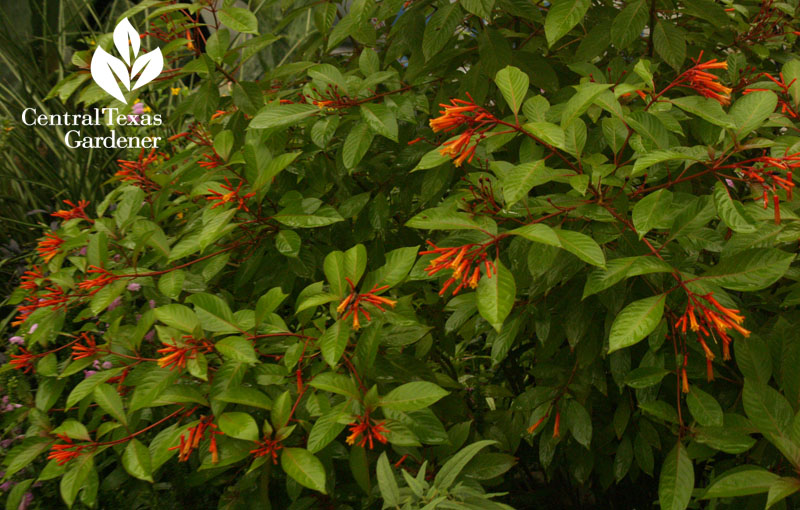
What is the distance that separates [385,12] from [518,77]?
15.7 inches

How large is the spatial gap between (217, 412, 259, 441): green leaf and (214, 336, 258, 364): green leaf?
0.35 ft

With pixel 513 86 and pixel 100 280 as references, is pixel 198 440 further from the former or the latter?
pixel 513 86

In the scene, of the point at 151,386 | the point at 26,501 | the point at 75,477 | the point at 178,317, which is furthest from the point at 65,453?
the point at 26,501

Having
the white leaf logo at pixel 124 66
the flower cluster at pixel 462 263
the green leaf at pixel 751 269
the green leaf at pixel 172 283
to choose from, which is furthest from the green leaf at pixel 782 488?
the white leaf logo at pixel 124 66

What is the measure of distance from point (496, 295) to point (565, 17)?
51cm

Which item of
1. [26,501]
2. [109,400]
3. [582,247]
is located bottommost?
[26,501]

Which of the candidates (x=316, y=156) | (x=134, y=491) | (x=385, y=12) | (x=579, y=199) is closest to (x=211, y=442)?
(x=134, y=491)

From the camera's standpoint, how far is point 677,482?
1087 mm

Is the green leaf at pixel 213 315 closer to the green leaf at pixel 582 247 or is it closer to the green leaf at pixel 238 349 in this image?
the green leaf at pixel 238 349

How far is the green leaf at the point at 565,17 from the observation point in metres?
1.09

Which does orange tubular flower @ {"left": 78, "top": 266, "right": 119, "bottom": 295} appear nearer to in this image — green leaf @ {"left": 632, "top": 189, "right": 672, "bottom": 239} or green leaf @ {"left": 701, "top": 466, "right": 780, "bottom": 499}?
green leaf @ {"left": 632, "top": 189, "right": 672, "bottom": 239}

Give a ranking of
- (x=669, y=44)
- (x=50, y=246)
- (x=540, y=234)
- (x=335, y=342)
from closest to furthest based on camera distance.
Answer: (x=540, y=234) → (x=335, y=342) → (x=669, y=44) → (x=50, y=246)

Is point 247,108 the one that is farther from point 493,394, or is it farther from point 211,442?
point 493,394

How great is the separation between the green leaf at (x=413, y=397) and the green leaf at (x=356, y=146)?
1.41ft
